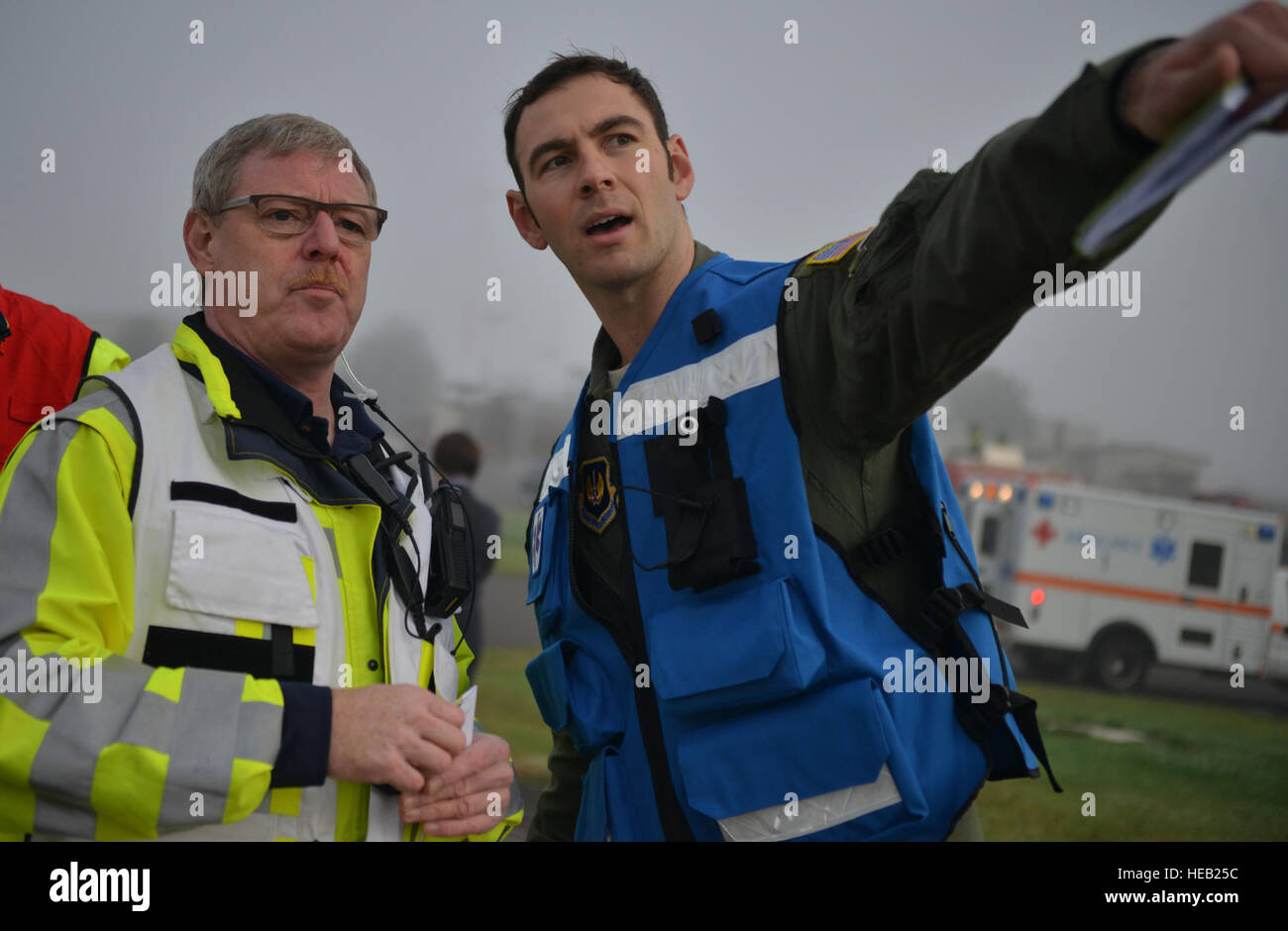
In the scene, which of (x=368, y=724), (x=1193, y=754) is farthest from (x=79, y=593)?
(x=1193, y=754)

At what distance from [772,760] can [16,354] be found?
225cm

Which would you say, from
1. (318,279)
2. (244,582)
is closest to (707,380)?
(318,279)

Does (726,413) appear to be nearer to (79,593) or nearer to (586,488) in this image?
(586,488)

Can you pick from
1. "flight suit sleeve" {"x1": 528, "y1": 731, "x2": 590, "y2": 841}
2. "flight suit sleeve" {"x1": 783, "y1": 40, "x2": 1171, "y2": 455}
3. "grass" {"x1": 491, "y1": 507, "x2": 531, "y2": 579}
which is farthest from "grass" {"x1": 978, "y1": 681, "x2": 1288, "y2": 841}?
"grass" {"x1": 491, "y1": 507, "x2": 531, "y2": 579}

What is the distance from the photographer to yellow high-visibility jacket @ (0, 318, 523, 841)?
1681 millimetres

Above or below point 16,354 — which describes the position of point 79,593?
below

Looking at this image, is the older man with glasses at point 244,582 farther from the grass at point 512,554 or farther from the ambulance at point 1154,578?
the grass at point 512,554

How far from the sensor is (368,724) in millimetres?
1862

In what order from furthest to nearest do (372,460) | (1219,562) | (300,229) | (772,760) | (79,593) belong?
(1219,562)
(372,460)
(300,229)
(772,760)
(79,593)
